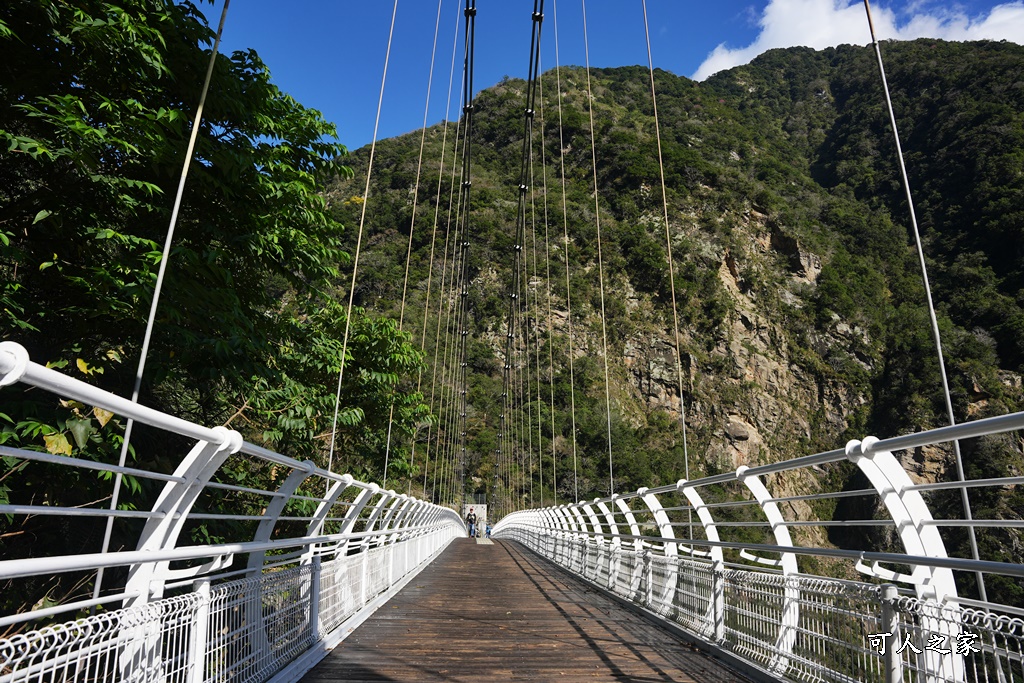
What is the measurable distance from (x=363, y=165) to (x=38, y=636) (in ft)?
218

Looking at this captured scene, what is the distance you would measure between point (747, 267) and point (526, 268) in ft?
58.1

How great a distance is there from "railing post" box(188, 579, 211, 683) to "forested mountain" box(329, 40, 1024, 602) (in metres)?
26.3

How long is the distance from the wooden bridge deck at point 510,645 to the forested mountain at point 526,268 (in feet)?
5.47

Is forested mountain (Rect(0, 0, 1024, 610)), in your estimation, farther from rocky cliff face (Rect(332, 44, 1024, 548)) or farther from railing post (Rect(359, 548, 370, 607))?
railing post (Rect(359, 548, 370, 607))

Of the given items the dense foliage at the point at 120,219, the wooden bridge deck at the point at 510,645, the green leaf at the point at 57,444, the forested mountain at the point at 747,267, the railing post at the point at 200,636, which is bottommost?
the wooden bridge deck at the point at 510,645

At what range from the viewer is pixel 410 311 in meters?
48.7

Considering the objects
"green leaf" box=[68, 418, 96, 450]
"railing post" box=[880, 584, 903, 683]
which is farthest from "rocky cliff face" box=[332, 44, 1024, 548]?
"railing post" box=[880, 584, 903, 683]

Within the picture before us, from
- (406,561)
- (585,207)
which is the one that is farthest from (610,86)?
(406,561)

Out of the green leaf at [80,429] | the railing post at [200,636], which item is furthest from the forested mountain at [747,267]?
the railing post at [200,636]

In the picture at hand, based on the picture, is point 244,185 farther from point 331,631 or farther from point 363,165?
point 363,165

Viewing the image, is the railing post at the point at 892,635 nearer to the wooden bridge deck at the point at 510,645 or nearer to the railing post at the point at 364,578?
the wooden bridge deck at the point at 510,645

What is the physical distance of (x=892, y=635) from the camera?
8.52ft

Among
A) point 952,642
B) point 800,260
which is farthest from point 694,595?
point 800,260

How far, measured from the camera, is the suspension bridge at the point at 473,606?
201 cm
